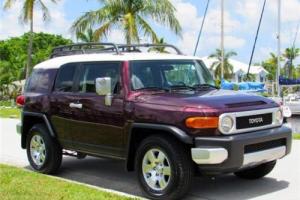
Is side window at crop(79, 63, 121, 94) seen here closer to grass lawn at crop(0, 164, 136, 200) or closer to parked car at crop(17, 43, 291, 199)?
parked car at crop(17, 43, 291, 199)

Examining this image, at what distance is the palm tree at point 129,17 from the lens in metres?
23.6

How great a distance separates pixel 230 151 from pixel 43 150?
143 inches

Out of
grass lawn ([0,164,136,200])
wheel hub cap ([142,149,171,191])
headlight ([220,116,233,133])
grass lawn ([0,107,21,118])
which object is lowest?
grass lawn ([0,107,21,118])

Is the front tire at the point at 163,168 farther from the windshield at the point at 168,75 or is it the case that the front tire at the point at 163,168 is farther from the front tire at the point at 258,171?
the front tire at the point at 258,171

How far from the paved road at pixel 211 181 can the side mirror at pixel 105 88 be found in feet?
4.13

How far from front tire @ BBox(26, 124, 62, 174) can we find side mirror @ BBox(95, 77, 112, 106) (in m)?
1.64

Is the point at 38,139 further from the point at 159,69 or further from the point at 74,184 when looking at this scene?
the point at 159,69

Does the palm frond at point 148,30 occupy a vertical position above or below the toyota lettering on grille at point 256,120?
above

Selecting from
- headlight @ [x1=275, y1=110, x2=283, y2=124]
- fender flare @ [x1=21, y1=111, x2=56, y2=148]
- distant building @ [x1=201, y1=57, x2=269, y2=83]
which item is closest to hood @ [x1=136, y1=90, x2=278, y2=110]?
headlight @ [x1=275, y1=110, x2=283, y2=124]

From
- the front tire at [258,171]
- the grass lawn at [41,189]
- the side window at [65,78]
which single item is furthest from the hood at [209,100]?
the side window at [65,78]

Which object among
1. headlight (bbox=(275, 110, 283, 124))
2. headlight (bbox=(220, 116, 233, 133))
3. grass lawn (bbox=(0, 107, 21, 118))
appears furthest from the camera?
grass lawn (bbox=(0, 107, 21, 118))

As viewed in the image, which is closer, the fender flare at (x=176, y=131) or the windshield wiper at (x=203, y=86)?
the fender flare at (x=176, y=131)

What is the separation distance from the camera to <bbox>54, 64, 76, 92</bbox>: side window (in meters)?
8.40

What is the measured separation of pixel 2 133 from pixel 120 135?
28.5 feet
